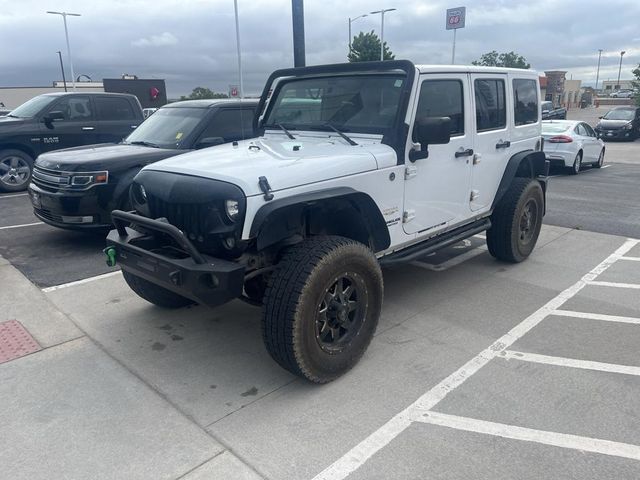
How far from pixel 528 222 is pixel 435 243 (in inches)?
75.0

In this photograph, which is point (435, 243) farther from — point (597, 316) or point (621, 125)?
point (621, 125)

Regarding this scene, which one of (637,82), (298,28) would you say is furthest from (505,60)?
(298,28)

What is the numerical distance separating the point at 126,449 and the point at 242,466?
65 cm

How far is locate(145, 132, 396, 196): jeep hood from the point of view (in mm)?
3201

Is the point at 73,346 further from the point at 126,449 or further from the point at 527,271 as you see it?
the point at 527,271

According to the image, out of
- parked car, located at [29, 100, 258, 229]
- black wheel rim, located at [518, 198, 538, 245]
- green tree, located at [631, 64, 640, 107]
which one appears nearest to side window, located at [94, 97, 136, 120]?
parked car, located at [29, 100, 258, 229]

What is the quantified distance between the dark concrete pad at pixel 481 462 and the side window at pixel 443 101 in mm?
2417

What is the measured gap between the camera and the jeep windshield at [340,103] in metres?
4.06

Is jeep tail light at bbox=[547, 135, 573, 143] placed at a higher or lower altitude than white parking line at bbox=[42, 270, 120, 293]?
higher

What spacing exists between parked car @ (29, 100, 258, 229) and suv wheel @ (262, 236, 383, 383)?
3496 millimetres

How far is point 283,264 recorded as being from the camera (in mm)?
3191

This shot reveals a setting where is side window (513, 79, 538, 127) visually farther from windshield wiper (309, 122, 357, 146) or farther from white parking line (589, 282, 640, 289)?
windshield wiper (309, 122, 357, 146)

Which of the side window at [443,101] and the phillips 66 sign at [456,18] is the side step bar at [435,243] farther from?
the phillips 66 sign at [456,18]

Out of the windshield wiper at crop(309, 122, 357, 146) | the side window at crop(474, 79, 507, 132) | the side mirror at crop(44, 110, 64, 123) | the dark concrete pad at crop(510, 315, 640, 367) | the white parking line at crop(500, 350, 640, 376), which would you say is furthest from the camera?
the side mirror at crop(44, 110, 64, 123)
